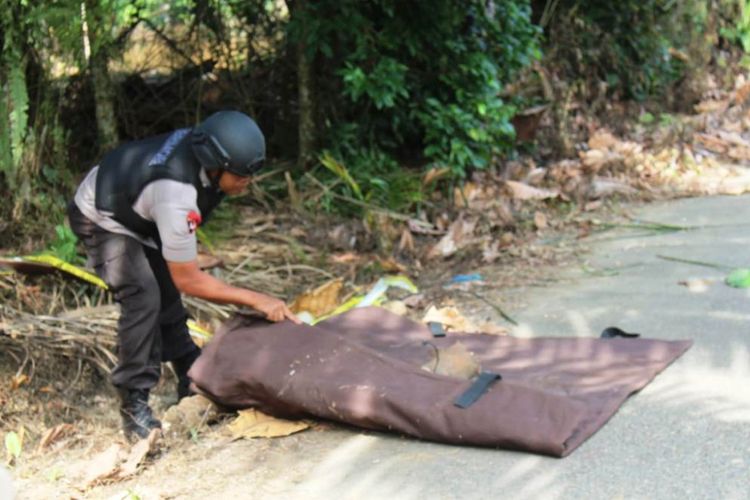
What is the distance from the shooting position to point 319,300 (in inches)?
210

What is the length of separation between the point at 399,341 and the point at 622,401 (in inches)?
40.8

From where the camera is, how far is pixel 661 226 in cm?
638

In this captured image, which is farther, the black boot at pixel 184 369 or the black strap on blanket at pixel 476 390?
the black boot at pixel 184 369

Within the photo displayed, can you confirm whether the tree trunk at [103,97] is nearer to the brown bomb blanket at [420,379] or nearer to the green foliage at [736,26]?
the brown bomb blanket at [420,379]

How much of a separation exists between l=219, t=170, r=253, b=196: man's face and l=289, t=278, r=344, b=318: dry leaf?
136 cm

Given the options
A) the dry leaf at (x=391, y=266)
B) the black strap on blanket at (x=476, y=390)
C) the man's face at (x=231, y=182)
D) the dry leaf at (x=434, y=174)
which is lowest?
the dry leaf at (x=391, y=266)

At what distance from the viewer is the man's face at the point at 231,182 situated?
153 inches

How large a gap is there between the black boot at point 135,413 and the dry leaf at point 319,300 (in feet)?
3.90

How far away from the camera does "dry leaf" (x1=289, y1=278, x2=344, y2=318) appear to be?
5.26 m

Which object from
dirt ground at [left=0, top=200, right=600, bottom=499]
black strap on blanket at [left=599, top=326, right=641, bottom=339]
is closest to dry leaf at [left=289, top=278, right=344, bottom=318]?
dirt ground at [left=0, top=200, right=600, bottom=499]

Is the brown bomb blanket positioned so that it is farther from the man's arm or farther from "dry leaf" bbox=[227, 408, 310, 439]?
the man's arm

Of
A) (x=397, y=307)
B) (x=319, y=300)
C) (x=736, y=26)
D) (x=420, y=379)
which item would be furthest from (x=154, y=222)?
(x=736, y=26)

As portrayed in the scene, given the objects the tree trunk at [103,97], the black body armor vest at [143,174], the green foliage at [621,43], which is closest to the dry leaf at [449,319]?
the black body armor vest at [143,174]

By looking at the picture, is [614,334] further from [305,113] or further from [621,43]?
[621,43]
